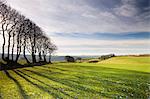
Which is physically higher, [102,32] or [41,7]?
[41,7]

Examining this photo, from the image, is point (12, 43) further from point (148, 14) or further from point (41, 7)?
point (148, 14)

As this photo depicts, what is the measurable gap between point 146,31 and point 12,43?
20679mm

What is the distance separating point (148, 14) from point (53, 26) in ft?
21.9

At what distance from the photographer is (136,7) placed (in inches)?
661

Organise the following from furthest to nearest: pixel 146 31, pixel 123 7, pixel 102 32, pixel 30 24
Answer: pixel 30 24, pixel 102 32, pixel 123 7, pixel 146 31

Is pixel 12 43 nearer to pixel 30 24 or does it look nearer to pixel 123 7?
pixel 30 24

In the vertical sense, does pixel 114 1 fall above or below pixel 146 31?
above

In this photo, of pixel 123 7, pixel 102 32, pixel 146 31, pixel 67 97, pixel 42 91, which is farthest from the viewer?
pixel 102 32

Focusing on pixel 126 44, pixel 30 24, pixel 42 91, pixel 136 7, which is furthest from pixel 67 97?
pixel 30 24

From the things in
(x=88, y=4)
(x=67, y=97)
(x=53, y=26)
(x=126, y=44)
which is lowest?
(x=67, y=97)

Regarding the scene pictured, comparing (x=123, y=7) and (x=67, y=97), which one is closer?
(x=67, y=97)

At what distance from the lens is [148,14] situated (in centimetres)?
1631

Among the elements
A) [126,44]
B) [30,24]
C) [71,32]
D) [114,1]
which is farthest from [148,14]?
[30,24]

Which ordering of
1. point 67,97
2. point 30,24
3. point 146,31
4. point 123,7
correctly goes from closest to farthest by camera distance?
1. point 67,97
2. point 146,31
3. point 123,7
4. point 30,24
